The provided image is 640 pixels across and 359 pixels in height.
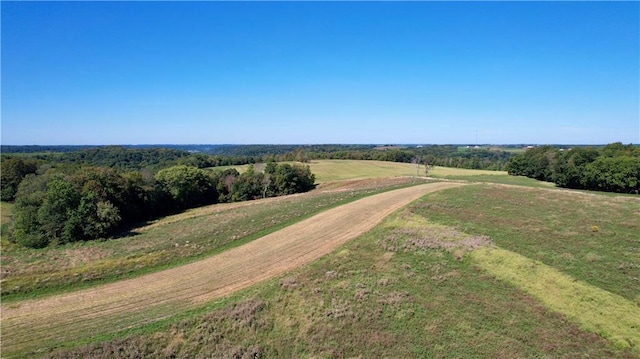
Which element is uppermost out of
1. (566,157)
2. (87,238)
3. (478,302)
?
(566,157)

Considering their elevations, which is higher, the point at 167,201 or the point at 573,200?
the point at 573,200

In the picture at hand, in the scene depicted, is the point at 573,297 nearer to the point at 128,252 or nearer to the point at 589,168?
the point at 128,252

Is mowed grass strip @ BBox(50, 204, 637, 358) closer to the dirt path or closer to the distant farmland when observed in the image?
the distant farmland

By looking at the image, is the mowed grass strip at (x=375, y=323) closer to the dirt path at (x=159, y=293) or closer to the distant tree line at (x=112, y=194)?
the dirt path at (x=159, y=293)

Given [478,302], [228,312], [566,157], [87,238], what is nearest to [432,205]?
[478,302]

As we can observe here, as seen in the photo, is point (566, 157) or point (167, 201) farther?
point (566, 157)

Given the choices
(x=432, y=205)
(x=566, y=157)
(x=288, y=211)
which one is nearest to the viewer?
(x=432, y=205)

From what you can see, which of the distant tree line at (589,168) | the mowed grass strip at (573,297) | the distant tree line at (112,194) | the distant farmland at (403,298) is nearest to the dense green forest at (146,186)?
Answer: the distant tree line at (112,194)

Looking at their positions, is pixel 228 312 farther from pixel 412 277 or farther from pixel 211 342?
pixel 412 277
